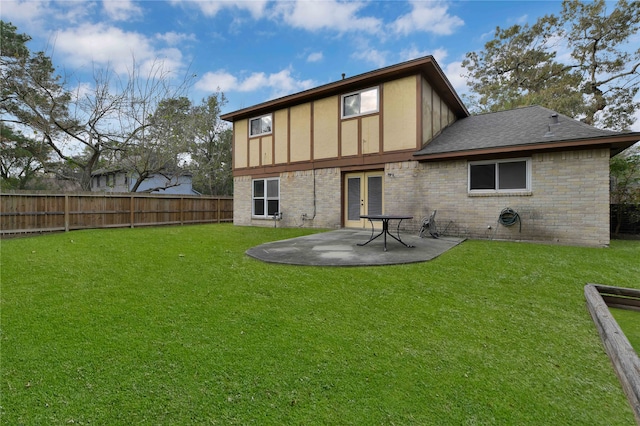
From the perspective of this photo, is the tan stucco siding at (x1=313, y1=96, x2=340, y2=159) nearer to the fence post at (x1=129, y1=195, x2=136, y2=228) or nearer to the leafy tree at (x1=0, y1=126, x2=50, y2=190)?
the fence post at (x1=129, y1=195, x2=136, y2=228)

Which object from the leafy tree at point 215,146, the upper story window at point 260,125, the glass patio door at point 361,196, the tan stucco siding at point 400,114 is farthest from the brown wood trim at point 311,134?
the leafy tree at point 215,146

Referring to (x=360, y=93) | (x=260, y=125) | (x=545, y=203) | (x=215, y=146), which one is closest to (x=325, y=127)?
(x=360, y=93)

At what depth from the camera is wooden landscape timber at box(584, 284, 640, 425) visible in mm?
1719

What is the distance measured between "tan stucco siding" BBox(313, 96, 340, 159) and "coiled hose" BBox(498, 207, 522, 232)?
210 inches

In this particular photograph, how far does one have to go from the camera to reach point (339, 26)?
463 inches

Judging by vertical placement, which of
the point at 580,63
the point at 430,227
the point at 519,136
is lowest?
the point at 430,227

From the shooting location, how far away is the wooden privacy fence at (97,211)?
Result: 368 inches

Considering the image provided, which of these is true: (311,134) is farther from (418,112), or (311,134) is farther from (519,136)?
(519,136)

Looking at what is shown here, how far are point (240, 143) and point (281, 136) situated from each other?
2.43m

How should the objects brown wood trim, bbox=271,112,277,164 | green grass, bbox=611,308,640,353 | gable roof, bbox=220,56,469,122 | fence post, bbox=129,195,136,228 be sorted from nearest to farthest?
green grass, bbox=611,308,640,353 → gable roof, bbox=220,56,469,122 → brown wood trim, bbox=271,112,277,164 → fence post, bbox=129,195,136,228

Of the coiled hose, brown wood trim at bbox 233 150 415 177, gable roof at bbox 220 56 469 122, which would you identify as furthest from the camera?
brown wood trim at bbox 233 150 415 177

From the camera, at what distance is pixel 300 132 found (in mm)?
11047

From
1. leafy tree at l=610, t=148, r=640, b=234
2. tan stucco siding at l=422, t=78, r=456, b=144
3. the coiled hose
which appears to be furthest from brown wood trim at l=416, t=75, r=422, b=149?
leafy tree at l=610, t=148, r=640, b=234

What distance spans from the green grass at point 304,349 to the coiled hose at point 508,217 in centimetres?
335
